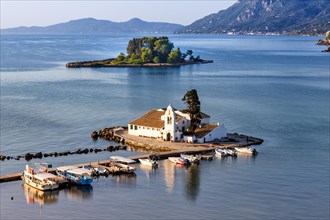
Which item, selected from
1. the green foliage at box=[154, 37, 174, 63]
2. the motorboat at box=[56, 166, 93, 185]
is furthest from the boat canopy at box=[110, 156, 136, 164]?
the green foliage at box=[154, 37, 174, 63]

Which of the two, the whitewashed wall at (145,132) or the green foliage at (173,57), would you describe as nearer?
the whitewashed wall at (145,132)

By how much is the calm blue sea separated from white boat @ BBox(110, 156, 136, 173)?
0.92 metres

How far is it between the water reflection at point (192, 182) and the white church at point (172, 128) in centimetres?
701

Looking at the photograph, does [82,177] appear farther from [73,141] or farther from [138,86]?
[138,86]

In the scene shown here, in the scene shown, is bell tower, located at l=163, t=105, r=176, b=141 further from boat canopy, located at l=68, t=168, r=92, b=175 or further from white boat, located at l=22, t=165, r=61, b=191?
white boat, located at l=22, t=165, r=61, b=191

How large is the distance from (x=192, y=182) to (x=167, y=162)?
5.74 meters

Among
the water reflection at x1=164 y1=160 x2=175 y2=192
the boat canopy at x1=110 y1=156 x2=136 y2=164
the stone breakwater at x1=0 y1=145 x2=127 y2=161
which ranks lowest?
the water reflection at x1=164 y1=160 x2=175 y2=192

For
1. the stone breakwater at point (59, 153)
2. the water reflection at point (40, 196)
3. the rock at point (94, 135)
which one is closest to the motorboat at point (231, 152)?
the stone breakwater at point (59, 153)

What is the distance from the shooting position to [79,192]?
140ft

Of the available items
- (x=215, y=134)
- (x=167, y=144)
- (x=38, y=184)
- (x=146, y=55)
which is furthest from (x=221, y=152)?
(x=146, y=55)

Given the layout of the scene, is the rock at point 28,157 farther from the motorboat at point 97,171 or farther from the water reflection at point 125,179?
the water reflection at point 125,179

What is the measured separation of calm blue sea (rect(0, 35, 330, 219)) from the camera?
129ft

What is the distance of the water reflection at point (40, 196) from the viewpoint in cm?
4078

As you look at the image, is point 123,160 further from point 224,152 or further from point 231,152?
point 231,152
